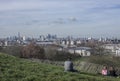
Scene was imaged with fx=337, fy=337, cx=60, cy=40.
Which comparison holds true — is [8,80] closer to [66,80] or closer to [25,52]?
[66,80]

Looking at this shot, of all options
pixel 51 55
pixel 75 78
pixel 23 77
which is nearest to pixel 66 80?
pixel 75 78

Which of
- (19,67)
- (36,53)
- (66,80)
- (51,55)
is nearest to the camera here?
(66,80)

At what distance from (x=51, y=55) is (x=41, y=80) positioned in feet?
239

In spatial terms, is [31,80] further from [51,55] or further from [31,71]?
[51,55]

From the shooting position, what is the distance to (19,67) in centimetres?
1333

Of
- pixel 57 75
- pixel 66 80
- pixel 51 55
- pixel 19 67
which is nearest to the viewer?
pixel 66 80

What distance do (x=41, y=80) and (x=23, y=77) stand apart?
624 millimetres

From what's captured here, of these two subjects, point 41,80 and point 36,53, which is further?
point 36,53

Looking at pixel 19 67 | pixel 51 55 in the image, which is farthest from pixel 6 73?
pixel 51 55

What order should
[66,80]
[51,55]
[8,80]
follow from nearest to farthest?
[8,80] < [66,80] < [51,55]

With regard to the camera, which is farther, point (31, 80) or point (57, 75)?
point (57, 75)

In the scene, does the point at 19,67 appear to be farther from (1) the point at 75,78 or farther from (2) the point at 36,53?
(2) the point at 36,53

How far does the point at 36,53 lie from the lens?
76.6 m

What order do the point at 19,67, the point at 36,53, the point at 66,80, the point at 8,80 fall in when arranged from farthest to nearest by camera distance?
the point at 36,53, the point at 19,67, the point at 66,80, the point at 8,80
